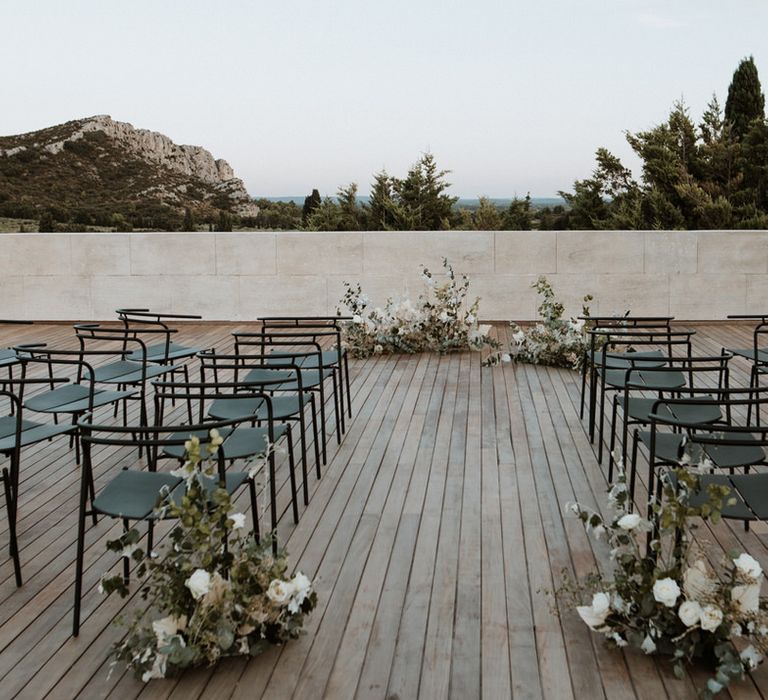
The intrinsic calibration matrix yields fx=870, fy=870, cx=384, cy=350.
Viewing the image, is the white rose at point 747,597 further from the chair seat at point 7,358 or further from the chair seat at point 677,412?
the chair seat at point 7,358

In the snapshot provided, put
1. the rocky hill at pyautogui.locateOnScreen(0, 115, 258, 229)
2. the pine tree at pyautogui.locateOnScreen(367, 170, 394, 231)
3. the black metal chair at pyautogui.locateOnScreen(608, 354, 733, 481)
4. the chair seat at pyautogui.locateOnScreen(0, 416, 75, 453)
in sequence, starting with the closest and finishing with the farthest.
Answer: the chair seat at pyautogui.locateOnScreen(0, 416, 75, 453) → the black metal chair at pyautogui.locateOnScreen(608, 354, 733, 481) → the pine tree at pyautogui.locateOnScreen(367, 170, 394, 231) → the rocky hill at pyautogui.locateOnScreen(0, 115, 258, 229)

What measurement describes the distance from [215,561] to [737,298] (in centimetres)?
838

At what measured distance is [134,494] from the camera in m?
2.80

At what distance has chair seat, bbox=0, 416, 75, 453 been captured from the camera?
3379 millimetres

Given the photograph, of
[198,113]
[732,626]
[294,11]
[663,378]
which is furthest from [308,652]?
[198,113]

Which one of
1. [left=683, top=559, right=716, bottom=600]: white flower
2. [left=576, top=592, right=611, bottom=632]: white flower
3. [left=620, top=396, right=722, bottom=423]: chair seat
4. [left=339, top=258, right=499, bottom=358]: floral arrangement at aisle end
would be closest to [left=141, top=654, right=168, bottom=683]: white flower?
[left=576, top=592, right=611, bottom=632]: white flower

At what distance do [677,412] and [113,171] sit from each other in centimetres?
2601

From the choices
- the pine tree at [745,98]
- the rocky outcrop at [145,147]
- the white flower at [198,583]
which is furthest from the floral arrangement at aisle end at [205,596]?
the rocky outcrop at [145,147]

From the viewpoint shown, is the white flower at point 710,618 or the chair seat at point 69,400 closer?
the white flower at point 710,618

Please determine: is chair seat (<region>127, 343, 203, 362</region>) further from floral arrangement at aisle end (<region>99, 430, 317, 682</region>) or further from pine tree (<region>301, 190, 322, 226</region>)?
pine tree (<region>301, 190, 322, 226</region>)

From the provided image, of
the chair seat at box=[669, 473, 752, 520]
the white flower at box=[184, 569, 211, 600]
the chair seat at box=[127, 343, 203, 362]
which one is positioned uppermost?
the chair seat at box=[127, 343, 203, 362]

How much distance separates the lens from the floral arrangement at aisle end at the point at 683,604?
235 cm

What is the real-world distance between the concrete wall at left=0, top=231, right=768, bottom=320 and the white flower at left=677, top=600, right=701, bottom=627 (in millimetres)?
7482

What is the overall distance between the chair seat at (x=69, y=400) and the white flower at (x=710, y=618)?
114 inches
